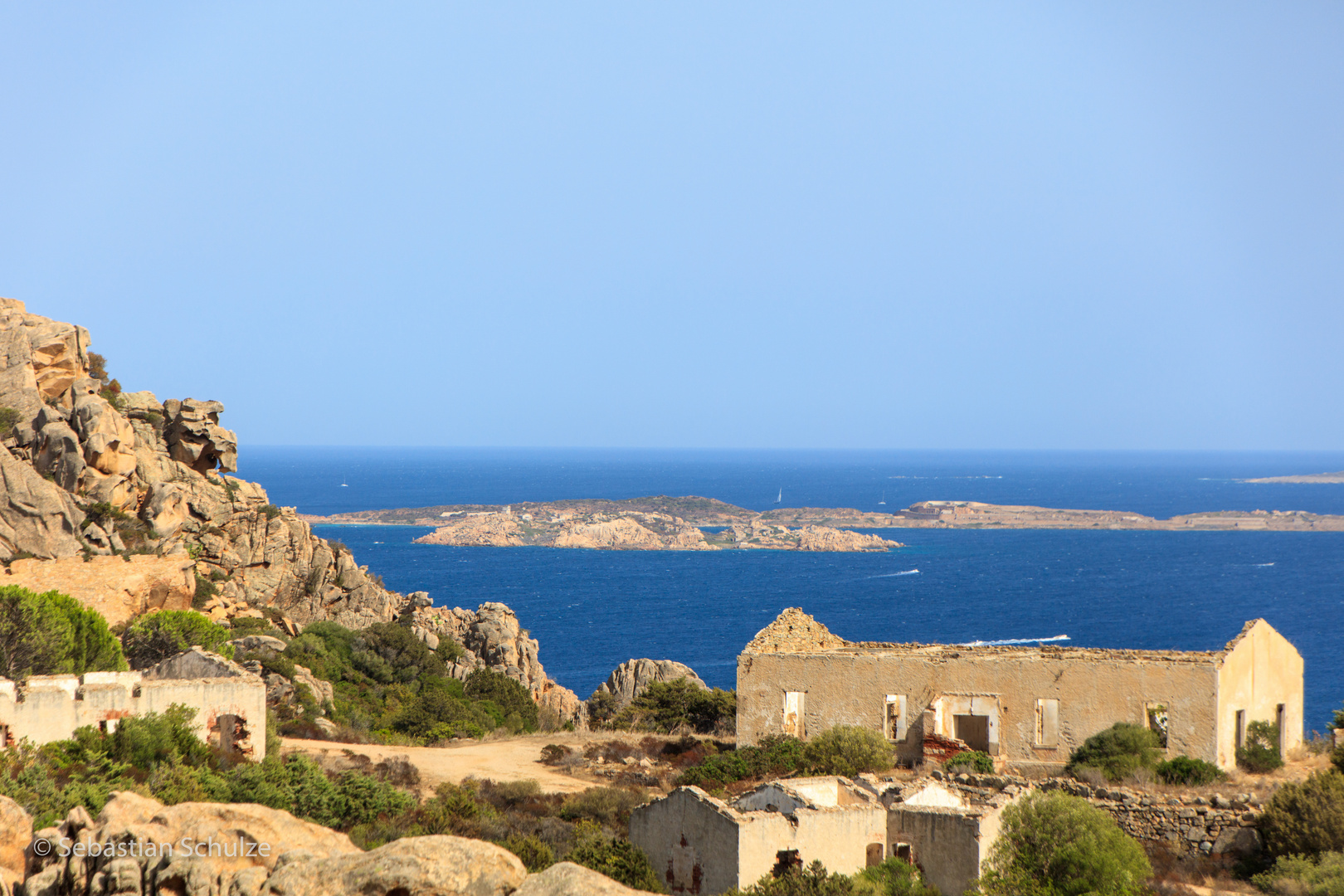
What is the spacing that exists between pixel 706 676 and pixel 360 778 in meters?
54.7

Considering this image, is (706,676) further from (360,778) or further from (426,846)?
(426,846)

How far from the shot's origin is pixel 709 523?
185125 mm

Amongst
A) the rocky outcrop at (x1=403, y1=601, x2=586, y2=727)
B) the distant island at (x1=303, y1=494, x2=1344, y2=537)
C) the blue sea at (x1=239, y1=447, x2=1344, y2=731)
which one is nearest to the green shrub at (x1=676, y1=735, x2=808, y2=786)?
the rocky outcrop at (x1=403, y1=601, x2=586, y2=727)

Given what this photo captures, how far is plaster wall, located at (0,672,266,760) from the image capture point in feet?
60.6

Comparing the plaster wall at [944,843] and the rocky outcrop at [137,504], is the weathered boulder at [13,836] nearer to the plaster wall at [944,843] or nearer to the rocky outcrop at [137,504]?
the plaster wall at [944,843]

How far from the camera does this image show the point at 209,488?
42844 mm

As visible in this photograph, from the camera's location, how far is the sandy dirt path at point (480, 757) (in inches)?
944

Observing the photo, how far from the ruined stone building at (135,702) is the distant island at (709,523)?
455 ft

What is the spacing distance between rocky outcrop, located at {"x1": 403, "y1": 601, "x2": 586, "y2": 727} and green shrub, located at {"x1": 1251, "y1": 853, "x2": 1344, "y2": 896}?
27.2 meters

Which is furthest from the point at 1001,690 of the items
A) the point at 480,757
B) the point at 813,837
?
the point at 480,757

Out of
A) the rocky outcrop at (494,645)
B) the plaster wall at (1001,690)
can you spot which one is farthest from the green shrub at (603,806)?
the rocky outcrop at (494,645)

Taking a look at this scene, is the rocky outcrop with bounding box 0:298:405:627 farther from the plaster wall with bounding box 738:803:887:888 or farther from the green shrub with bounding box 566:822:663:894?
the plaster wall with bounding box 738:803:887:888

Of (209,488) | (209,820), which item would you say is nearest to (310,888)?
(209,820)

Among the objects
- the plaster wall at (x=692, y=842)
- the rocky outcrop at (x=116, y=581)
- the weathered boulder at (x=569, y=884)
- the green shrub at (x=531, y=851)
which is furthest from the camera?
the rocky outcrop at (x=116, y=581)
